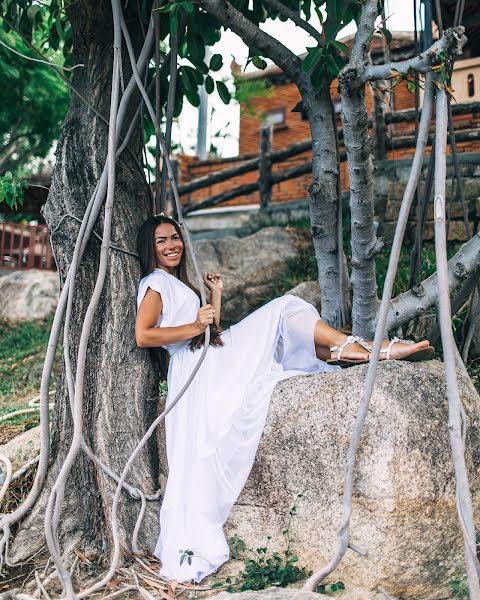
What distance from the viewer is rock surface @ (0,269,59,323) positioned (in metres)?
7.54

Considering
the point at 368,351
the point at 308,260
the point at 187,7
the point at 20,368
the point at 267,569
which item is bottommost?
the point at 267,569

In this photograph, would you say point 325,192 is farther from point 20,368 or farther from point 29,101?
point 29,101

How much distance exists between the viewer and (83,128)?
122 inches

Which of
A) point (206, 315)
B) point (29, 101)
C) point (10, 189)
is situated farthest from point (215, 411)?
point (29, 101)

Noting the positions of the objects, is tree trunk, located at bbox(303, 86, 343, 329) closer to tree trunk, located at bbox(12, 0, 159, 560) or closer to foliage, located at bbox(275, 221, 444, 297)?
tree trunk, located at bbox(12, 0, 159, 560)

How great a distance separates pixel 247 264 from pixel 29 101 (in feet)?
16.6

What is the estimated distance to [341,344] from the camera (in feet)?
9.10

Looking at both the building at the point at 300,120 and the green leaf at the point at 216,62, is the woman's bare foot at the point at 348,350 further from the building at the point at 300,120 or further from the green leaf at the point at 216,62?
the building at the point at 300,120

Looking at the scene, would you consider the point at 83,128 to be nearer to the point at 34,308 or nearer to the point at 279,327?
the point at 279,327

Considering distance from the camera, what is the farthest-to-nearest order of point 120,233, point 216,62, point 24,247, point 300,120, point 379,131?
point 300,120 < point 24,247 < point 379,131 < point 216,62 < point 120,233

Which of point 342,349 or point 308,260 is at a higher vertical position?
point 308,260

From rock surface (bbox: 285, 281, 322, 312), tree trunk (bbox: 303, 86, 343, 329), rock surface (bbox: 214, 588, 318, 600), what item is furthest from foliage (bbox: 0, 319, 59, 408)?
rock surface (bbox: 214, 588, 318, 600)

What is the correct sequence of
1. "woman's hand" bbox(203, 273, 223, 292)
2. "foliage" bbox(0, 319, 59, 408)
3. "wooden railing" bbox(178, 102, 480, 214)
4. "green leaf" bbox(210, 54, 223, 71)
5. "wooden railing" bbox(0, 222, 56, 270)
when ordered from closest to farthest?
"woman's hand" bbox(203, 273, 223, 292)
"green leaf" bbox(210, 54, 223, 71)
"foliage" bbox(0, 319, 59, 408)
"wooden railing" bbox(178, 102, 480, 214)
"wooden railing" bbox(0, 222, 56, 270)

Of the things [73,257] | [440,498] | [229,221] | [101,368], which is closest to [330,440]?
[440,498]
